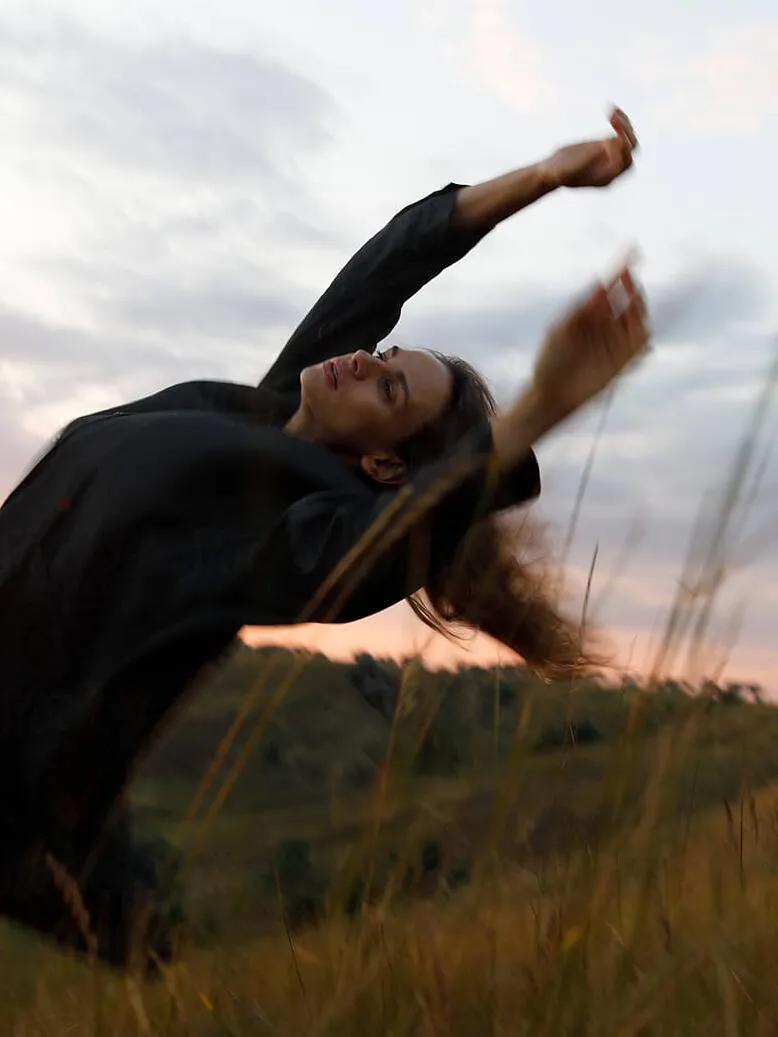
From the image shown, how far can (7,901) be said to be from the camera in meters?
2.19

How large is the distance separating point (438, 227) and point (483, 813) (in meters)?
1.58

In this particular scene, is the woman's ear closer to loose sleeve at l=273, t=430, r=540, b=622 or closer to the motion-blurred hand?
loose sleeve at l=273, t=430, r=540, b=622

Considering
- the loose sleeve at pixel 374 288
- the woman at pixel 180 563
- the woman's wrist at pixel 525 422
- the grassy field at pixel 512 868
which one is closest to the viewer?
the grassy field at pixel 512 868

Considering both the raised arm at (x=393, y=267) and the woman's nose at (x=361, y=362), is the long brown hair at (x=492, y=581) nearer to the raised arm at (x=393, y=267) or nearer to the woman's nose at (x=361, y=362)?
the woman's nose at (x=361, y=362)

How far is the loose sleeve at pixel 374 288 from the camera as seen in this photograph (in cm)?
255

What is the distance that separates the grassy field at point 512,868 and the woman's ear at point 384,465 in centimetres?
83

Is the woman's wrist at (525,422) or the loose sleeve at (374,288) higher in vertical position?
the loose sleeve at (374,288)

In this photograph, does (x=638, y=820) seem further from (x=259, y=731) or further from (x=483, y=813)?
(x=259, y=731)

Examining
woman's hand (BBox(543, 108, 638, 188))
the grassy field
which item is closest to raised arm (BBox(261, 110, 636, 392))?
woman's hand (BBox(543, 108, 638, 188))

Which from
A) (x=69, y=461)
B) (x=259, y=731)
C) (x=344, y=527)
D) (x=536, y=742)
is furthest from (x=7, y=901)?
(x=536, y=742)

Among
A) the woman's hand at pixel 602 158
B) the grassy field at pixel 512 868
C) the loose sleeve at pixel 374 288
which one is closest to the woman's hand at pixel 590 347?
the grassy field at pixel 512 868

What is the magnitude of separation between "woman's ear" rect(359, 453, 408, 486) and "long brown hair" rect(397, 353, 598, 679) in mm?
17

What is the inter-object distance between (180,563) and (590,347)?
88cm

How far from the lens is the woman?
183cm
